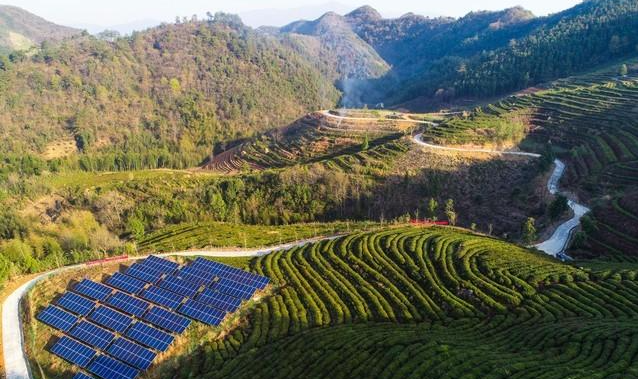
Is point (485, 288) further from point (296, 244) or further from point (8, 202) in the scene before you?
point (8, 202)

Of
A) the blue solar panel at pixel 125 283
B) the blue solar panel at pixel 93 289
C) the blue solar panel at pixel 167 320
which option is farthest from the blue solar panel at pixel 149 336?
the blue solar panel at pixel 93 289

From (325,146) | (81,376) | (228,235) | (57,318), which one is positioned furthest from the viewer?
(325,146)

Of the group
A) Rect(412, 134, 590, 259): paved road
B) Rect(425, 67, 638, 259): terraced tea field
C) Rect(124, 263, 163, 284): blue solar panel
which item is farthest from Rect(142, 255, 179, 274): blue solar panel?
Rect(425, 67, 638, 259): terraced tea field

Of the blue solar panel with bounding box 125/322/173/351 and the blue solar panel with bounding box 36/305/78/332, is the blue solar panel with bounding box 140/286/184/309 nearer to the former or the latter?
the blue solar panel with bounding box 125/322/173/351

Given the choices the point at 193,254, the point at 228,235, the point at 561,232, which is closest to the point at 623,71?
the point at 561,232

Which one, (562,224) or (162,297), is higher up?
(162,297)

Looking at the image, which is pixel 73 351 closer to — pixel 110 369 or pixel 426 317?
pixel 110 369

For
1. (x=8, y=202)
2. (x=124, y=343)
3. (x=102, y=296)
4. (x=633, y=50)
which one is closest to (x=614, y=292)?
(x=124, y=343)
